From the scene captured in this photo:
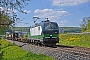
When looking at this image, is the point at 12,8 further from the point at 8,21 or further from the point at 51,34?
the point at 51,34

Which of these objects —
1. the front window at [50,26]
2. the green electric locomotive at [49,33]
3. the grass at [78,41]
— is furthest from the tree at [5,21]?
the grass at [78,41]

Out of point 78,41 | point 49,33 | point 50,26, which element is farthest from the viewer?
point 78,41

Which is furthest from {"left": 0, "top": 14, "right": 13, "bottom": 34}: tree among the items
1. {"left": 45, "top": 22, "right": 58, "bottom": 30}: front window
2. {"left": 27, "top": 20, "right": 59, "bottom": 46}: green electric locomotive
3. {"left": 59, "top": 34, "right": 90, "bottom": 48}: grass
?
{"left": 59, "top": 34, "right": 90, "bottom": 48}: grass

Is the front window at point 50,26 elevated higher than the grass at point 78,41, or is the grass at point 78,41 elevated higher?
the front window at point 50,26

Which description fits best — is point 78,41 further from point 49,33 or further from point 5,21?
point 5,21

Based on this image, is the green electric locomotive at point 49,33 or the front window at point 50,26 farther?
the front window at point 50,26

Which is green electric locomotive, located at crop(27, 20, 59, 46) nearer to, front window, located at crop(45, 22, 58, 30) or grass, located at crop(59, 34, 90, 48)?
front window, located at crop(45, 22, 58, 30)

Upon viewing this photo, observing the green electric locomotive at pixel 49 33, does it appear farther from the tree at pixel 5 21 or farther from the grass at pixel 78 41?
the tree at pixel 5 21

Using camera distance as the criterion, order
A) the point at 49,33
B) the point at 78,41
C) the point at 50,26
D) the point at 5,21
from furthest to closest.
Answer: the point at 78,41, the point at 50,26, the point at 49,33, the point at 5,21

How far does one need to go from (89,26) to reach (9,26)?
348ft

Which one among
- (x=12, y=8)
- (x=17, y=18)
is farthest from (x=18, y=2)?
(x=17, y=18)

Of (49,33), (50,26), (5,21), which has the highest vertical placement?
(5,21)

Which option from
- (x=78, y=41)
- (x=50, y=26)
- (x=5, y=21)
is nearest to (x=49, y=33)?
(x=50, y=26)

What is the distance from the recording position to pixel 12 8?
10.6m
